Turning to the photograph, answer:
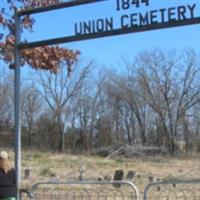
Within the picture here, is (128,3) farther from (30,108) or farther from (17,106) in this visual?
(30,108)

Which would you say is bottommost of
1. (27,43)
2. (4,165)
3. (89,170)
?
(4,165)

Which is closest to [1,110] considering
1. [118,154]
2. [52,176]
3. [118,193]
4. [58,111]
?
[58,111]

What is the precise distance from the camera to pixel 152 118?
99.2 metres

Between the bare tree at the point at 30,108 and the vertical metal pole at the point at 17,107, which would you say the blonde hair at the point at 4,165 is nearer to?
the vertical metal pole at the point at 17,107

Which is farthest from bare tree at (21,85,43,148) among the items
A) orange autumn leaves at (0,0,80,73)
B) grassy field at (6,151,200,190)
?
orange autumn leaves at (0,0,80,73)

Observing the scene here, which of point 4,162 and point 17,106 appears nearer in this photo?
point 4,162

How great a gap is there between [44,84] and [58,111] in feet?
13.6

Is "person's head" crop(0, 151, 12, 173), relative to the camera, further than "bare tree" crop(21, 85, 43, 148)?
No

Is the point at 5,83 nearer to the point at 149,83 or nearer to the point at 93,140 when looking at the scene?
the point at 93,140

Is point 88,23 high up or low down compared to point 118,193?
up

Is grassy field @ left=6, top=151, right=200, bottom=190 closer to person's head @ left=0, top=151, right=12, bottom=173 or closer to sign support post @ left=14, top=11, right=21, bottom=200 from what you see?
sign support post @ left=14, top=11, right=21, bottom=200

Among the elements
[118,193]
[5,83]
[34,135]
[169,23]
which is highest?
[5,83]

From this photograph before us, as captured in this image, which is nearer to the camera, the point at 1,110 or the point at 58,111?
the point at 1,110

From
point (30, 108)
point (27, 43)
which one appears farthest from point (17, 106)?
point (30, 108)
